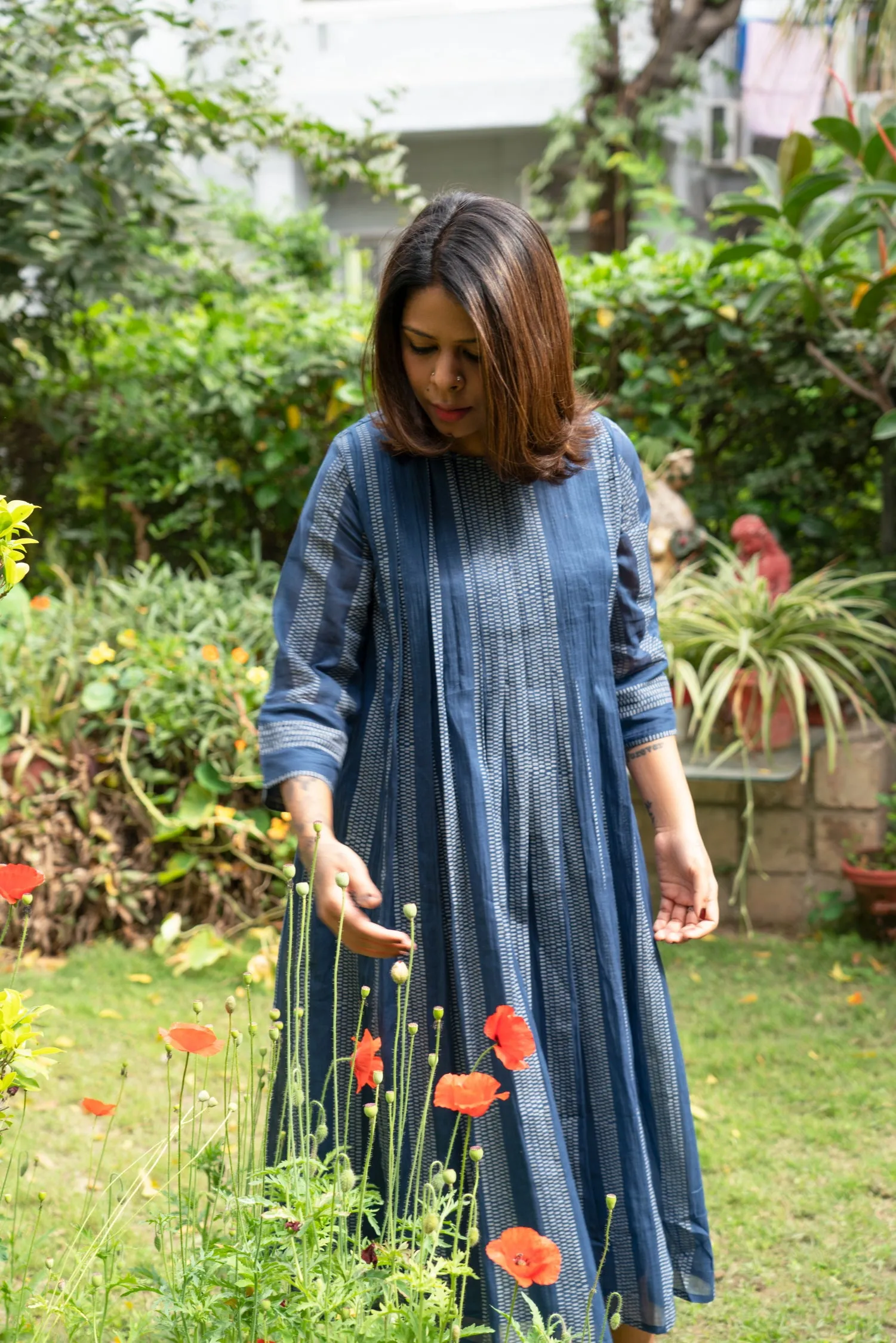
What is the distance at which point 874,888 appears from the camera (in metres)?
3.94

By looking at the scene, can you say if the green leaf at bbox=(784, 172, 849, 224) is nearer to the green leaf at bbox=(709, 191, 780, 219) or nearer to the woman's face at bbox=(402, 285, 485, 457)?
the green leaf at bbox=(709, 191, 780, 219)

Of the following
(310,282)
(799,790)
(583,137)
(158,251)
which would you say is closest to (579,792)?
(799,790)

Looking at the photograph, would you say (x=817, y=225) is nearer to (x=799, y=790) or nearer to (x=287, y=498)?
(x=799, y=790)

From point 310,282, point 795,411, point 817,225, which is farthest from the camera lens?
point 310,282

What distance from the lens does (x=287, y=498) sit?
5199 millimetres

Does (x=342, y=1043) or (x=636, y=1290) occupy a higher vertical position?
(x=342, y=1043)

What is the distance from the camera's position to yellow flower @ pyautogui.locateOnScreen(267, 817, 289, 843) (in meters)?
3.95

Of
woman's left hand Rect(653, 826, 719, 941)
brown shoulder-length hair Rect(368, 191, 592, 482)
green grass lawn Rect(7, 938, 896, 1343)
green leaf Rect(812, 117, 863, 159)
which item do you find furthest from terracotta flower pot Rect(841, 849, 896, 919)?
brown shoulder-length hair Rect(368, 191, 592, 482)

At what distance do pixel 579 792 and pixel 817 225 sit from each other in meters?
3.12

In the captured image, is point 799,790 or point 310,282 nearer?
point 799,790

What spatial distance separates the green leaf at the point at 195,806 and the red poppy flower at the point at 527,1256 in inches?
119

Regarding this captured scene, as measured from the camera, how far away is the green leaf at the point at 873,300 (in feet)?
12.9

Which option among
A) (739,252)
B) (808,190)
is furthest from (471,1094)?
(739,252)

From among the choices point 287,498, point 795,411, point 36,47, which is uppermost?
point 36,47
